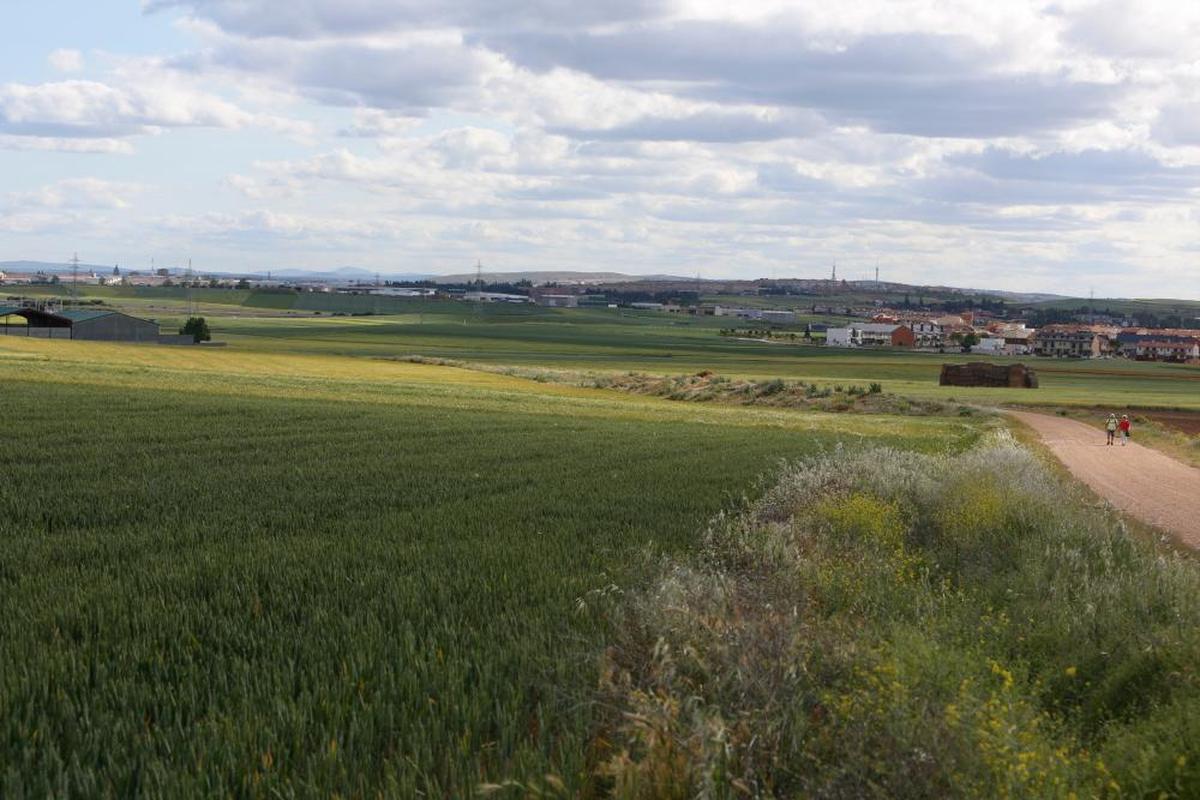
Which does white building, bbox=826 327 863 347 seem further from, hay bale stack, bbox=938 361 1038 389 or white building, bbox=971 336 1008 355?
hay bale stack, bbox=938 361 1038 389

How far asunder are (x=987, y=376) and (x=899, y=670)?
289 feet

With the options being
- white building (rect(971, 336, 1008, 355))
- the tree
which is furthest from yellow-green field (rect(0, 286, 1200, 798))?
white building (rect(971, 336, 1008, 355))

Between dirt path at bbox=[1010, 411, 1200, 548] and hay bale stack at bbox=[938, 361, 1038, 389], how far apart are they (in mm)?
39619

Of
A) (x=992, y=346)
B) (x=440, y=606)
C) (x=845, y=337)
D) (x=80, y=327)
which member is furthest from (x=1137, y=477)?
(x=992, y=346)

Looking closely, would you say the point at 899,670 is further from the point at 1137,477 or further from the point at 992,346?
the point at 992,346

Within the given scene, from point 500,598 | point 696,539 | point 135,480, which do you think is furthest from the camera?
point 135,480

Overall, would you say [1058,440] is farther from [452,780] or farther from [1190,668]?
[452,780]

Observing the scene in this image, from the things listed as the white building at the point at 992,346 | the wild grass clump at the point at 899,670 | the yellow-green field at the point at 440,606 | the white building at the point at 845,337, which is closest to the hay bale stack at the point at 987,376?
the yellow-green field at the point at 440,606

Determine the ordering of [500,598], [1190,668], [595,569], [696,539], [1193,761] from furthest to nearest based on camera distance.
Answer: [696,539], [595,569], [500,598], [1190,668], [1193,761]

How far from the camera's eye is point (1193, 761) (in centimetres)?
754

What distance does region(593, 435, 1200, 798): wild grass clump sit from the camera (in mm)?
7008

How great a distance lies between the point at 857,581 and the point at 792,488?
7.60m

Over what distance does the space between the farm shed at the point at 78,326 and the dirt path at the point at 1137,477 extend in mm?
78794

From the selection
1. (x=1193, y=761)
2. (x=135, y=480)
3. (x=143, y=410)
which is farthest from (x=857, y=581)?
(x=143, y=410)
